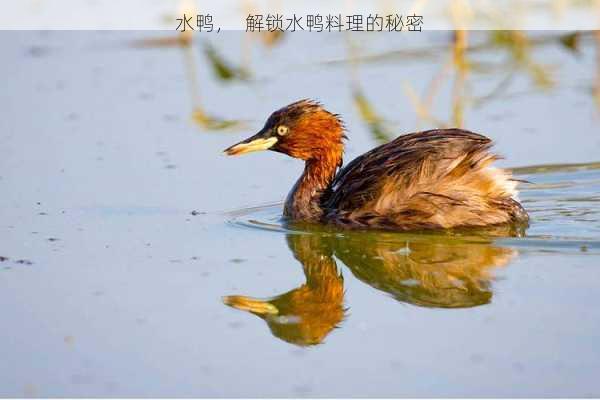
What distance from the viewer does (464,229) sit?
8969 millimetres

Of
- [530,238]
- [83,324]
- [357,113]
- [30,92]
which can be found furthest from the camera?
[30,92]

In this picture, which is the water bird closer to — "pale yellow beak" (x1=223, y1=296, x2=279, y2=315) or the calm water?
the calm water

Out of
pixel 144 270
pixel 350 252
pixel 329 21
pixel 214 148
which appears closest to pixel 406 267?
pixel 350 252

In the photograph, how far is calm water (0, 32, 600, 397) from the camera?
6.45 metres

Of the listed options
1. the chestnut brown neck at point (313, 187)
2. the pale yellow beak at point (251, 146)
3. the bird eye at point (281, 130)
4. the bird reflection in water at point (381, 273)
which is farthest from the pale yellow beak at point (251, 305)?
the bird eye at point (281, 130)

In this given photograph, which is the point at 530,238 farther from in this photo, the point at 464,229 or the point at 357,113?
the point at 357,113

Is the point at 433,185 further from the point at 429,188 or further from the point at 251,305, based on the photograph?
the point at 251,305

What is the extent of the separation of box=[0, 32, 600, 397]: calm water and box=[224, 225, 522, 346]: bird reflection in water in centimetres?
2

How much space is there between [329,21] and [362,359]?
27.7 ft

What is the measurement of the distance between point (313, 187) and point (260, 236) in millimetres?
759

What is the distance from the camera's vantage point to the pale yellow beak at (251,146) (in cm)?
955

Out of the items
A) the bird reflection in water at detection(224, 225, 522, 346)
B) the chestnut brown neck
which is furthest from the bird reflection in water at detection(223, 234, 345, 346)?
the chestnut brown neck

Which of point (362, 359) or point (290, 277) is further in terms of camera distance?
point (290, 277)

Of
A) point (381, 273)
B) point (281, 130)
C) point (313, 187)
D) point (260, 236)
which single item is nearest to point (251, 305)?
point (381, 273)
